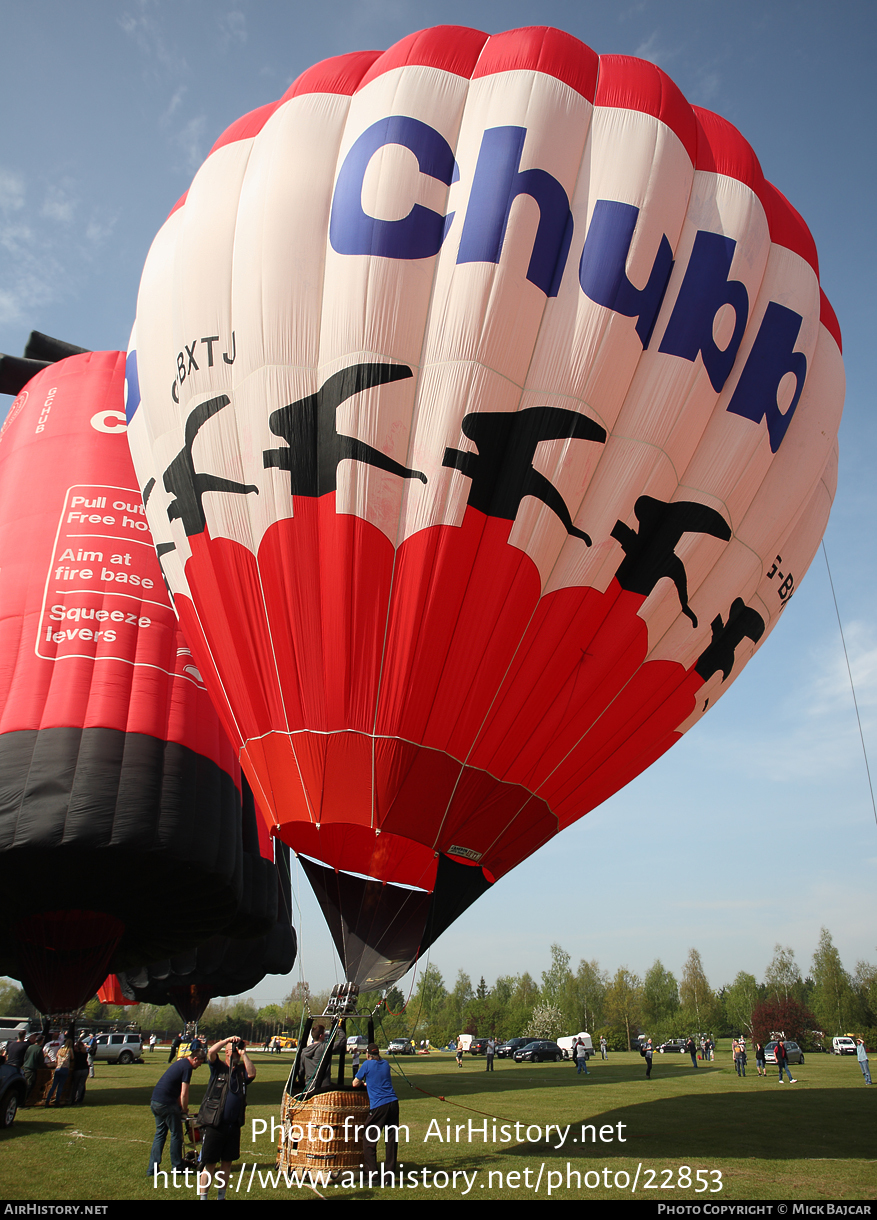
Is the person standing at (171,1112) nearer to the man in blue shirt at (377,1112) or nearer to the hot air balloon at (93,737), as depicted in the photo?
the man in blue shirt at (377,1112)

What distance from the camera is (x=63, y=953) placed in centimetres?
1091

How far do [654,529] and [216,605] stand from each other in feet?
12.5

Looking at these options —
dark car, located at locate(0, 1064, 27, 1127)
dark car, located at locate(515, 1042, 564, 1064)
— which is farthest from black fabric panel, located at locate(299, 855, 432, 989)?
dark car, located at locate(515, 1042, 564, 1064)

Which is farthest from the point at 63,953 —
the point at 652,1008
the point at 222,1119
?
the point at 652,1008

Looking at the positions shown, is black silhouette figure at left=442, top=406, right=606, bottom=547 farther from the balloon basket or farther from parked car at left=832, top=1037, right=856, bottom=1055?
parked car at left=832, top=1037, right=856, bottom=1055

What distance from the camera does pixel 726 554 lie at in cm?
707

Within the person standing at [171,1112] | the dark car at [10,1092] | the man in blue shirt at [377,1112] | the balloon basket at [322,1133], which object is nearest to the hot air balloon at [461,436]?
the man in blue shirt at [377,1112]

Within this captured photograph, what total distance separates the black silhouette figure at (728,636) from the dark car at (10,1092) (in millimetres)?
8178

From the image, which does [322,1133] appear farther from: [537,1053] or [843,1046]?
[843,1046]

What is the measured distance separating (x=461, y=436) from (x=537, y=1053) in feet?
85.8

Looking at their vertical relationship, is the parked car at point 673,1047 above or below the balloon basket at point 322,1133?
below

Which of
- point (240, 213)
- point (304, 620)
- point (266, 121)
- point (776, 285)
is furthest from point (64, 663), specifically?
point (776, 285)

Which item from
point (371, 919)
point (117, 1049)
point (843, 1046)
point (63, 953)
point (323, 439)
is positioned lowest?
point (843, 1046)

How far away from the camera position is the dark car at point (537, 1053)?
2648cm
